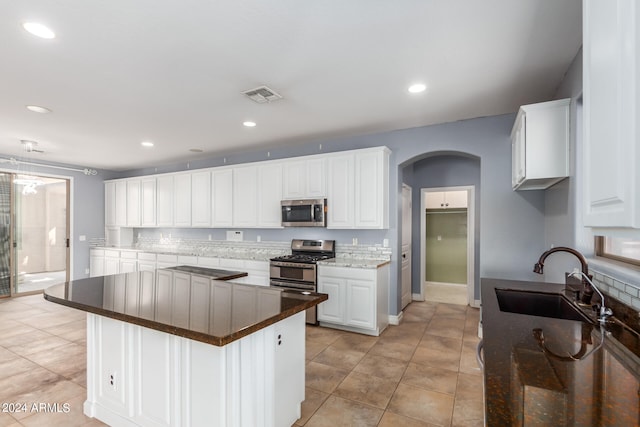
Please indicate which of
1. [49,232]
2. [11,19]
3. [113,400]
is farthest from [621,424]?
[49,232]

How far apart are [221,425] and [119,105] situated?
3.21 m

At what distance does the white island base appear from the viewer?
1642 mm

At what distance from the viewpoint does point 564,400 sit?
86 cm

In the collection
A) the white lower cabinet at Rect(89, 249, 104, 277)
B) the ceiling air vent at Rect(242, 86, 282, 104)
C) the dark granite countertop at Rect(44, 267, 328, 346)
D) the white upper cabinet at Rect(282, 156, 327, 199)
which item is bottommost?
the white lower cabinet at Rect(89, 249, 104, 277)

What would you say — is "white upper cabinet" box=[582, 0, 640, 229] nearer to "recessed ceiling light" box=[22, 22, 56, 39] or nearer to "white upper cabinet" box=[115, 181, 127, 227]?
"recessed ceiling light" box=[22, 22, 56, 39]

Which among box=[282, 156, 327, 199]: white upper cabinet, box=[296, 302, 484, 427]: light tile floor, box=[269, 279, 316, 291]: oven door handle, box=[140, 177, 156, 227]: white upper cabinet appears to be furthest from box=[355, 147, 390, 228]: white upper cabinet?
box=[140, 177, 156, 227]: white upper cabinet

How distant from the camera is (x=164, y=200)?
6.16 meters

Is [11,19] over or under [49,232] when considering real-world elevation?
over

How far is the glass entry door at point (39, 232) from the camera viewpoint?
5898 mm

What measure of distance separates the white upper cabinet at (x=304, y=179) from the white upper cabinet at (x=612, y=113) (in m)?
3.46

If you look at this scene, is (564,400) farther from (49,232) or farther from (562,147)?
(49,232)

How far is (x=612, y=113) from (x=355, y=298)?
3.31 meters

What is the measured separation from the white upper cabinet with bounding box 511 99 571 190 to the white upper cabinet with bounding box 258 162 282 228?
10.6 feet

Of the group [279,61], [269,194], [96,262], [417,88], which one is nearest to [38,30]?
[279,61]
